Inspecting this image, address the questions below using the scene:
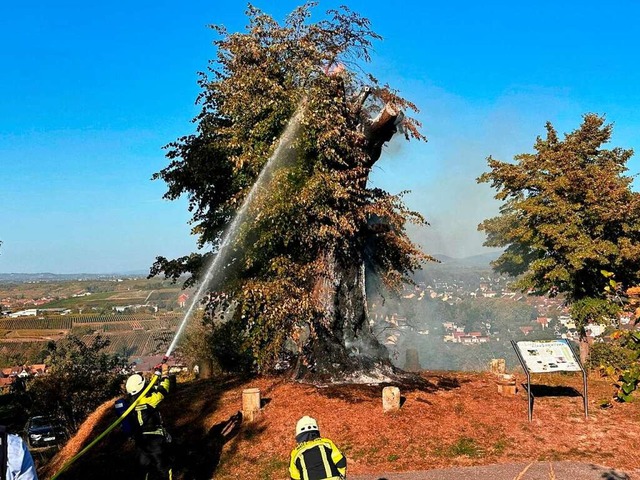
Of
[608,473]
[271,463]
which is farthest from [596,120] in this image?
[271,463]

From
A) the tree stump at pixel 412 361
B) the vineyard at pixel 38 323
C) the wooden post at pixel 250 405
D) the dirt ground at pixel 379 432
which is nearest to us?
the dirt ground at pixel 379 432

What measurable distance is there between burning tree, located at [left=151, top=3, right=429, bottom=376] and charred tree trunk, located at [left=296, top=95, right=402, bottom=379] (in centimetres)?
3

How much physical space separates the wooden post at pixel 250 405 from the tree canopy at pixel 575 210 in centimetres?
1414

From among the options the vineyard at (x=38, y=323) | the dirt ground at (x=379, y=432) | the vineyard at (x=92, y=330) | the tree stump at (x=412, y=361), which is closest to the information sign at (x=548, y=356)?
the dirt ground at (x=379, y=432)

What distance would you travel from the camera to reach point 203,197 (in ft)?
57.3

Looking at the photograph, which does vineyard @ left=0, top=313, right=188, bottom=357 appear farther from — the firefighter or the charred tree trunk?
the firefighter

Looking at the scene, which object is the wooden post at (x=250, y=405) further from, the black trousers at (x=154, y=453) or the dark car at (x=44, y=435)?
the dark car at (x=44, y=435)

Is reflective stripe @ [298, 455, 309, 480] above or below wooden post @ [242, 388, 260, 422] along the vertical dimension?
above

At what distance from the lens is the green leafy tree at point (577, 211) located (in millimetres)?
22359

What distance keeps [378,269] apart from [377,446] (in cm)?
769

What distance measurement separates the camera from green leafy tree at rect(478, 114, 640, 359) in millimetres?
22359

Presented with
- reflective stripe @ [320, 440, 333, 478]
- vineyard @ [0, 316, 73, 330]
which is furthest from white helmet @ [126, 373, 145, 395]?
vineyard @ [0, 316, 73, 330]

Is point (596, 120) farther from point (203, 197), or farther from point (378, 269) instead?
point (203, 197)

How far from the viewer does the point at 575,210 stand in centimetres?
2369
